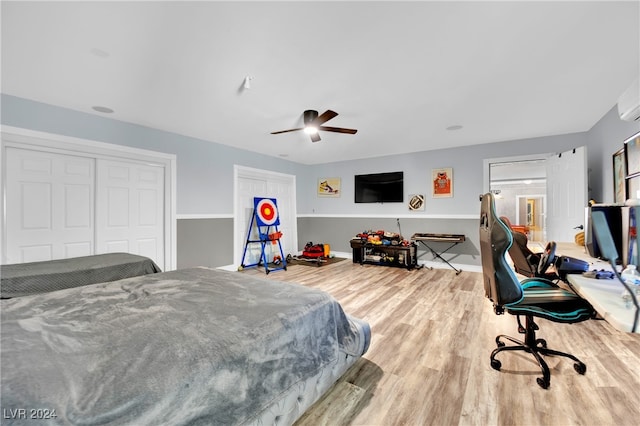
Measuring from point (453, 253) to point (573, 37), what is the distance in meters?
3.96

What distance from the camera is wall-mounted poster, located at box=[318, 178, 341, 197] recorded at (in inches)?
262

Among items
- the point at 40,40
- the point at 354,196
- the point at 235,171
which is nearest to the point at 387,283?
the point at 354,196

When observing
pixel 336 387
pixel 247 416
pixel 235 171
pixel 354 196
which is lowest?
pixel 336 387

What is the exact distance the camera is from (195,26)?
1.86 meters

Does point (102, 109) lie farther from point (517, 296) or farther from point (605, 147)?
point (605, 147)

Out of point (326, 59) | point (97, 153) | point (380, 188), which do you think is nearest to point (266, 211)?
point (380, 188)

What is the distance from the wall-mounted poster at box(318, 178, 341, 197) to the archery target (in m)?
1.54

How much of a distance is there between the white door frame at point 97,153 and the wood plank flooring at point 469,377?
119 inches

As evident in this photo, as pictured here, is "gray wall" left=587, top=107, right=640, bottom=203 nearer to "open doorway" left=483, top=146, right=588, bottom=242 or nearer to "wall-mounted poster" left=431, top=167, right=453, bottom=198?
"open doorway" left=483, top=146, right=588, bottom=242

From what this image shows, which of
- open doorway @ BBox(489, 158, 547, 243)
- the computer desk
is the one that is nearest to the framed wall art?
the computer desk

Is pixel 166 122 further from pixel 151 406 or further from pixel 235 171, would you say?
pixel 151 406

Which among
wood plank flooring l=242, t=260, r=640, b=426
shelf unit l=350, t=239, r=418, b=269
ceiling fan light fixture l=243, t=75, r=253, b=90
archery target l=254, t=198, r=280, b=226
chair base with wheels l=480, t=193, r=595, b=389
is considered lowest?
wood plank flooring l=242, t=260, r=640, b=426

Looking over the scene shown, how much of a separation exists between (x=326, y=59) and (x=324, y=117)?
874 millimetres

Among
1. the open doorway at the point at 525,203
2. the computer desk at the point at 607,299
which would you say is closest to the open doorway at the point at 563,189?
the computer desk at the point at 607,299
